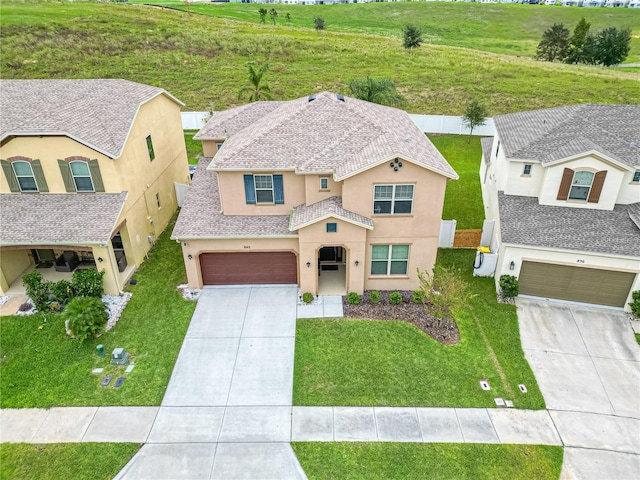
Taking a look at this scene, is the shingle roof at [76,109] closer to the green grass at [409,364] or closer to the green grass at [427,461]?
the green grass at [409,364]

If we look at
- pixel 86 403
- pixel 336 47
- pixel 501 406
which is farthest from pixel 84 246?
pixel 336 47

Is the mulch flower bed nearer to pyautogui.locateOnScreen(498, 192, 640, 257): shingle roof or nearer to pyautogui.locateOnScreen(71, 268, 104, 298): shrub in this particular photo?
pyautogui.locateOnScreen(498, 192, 640, 257): shingle roof

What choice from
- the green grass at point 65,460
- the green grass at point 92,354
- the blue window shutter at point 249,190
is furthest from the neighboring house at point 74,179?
the green grass at point 65,460

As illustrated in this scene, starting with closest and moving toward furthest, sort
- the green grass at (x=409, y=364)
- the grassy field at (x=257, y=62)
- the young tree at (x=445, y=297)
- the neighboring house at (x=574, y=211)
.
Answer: the green grass at (x=409, y=364) < the young tree at (x=445, y=297) < the neighboring house at (x=574, y=211) < the grassy field at (x=257, y=62)

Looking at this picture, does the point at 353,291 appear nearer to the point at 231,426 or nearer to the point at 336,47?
the point at 231,426

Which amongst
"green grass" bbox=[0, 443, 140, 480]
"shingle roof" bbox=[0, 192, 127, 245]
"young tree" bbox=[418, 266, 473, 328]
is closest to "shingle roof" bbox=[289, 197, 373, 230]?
"young tree" bbox=[418, 266, 473, 328]

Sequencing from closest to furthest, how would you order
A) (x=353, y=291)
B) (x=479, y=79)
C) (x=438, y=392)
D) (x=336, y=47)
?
(x=438, y=392), (x=353, y=291), (x=479, y=79), (x=336, y=47)
